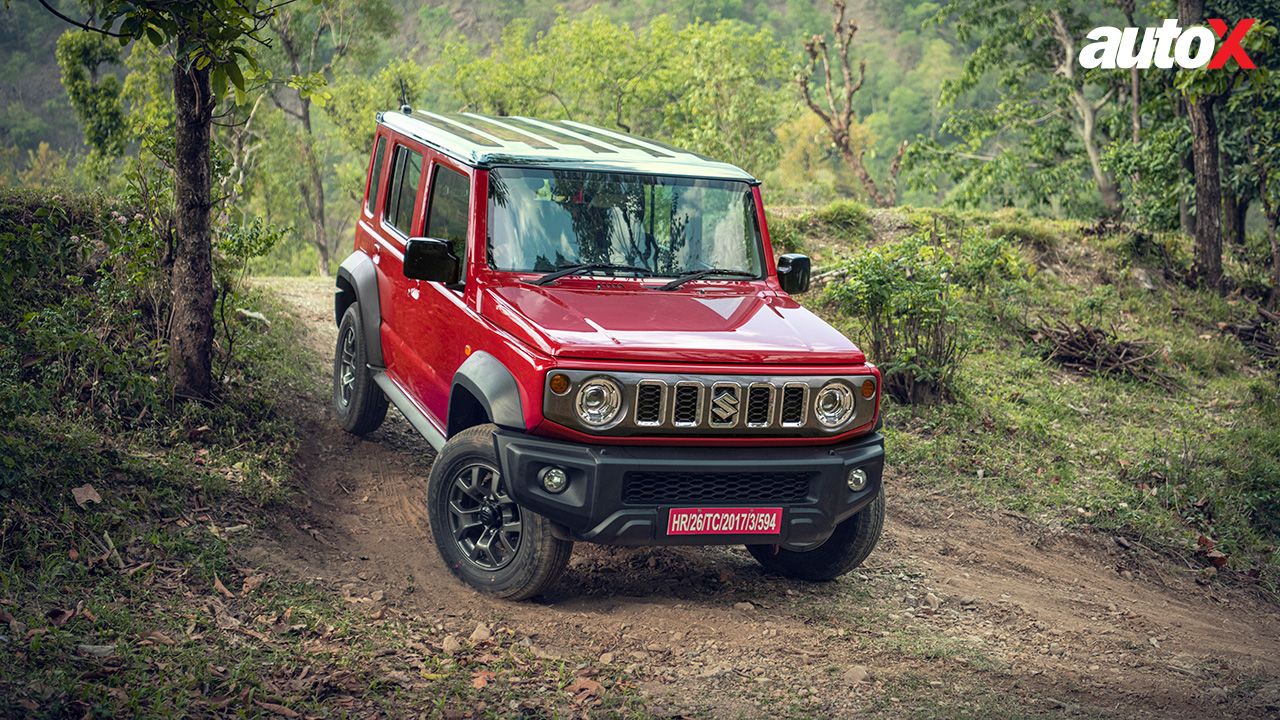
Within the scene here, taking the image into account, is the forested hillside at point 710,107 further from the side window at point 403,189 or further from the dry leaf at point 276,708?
the dry leaf at point 276,708

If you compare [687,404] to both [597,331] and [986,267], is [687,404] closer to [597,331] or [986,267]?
Answer: [597,331]

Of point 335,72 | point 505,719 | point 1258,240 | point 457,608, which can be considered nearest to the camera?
point 505,719

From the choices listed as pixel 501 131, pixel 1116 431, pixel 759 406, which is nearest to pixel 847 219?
pixel 1116 431

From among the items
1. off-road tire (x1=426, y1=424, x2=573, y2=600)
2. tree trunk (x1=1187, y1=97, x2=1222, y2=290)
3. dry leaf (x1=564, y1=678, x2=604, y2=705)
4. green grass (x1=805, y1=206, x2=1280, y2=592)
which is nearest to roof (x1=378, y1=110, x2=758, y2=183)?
off-road tire (x1=426, y1=424, x2=573, y2=600)

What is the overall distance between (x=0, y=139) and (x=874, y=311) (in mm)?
60484

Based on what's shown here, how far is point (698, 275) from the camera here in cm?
600

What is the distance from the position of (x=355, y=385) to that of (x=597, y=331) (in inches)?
123

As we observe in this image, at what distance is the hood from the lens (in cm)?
500

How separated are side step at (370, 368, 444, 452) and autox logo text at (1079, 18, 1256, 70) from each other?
390 inches

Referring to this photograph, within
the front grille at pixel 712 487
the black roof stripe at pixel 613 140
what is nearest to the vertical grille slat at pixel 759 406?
the front grille at pixel 712 487

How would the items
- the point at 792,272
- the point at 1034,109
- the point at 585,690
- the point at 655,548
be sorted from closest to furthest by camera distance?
the point at 585,690
the point at 792,272
the point at 655,548
the point at 1034,109

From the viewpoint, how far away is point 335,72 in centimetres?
3741

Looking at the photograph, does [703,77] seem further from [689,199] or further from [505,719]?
[505,719]

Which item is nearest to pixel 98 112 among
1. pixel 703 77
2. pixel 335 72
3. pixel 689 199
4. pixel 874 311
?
pixel 335 72
